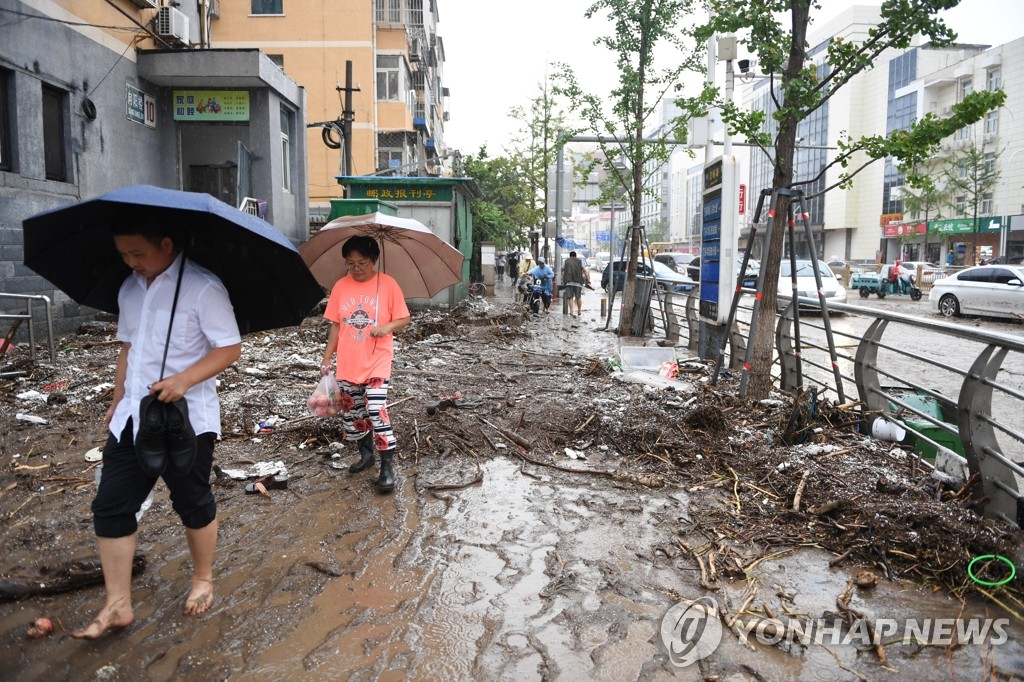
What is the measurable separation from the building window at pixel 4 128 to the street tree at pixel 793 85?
31.4ft

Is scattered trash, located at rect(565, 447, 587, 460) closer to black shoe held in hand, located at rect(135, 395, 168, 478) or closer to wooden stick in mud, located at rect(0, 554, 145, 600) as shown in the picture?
wooden stick in mud, located at rect(0, 554, 145, 600)

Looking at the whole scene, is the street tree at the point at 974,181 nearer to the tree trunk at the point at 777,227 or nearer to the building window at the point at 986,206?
the building window at the point at 986,206

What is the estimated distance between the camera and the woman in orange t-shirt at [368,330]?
16.2ft

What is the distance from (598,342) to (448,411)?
23.4 ft

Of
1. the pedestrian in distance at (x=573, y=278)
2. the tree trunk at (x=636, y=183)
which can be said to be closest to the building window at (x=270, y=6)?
the pedestrian in distance at (x=573, y=278)

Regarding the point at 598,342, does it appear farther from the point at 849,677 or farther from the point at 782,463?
the point at 849,677

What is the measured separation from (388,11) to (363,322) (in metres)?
36.2

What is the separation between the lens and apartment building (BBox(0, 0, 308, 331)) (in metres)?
10.4

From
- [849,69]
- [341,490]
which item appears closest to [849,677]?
[341,490]

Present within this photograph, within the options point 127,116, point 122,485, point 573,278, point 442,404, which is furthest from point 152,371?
point 573,278

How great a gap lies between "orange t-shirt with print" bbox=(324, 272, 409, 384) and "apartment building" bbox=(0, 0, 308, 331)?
658 cm

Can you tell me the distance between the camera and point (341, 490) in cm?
502

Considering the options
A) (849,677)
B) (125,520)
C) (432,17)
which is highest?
(432,17)

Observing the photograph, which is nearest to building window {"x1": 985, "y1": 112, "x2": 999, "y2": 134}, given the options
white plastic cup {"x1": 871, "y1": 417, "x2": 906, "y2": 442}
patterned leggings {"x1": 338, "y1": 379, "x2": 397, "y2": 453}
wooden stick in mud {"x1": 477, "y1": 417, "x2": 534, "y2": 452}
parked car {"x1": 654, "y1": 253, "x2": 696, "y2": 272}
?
parked car {"x1": 654, "y1": 253, "x2": 696, "y2": 272}
